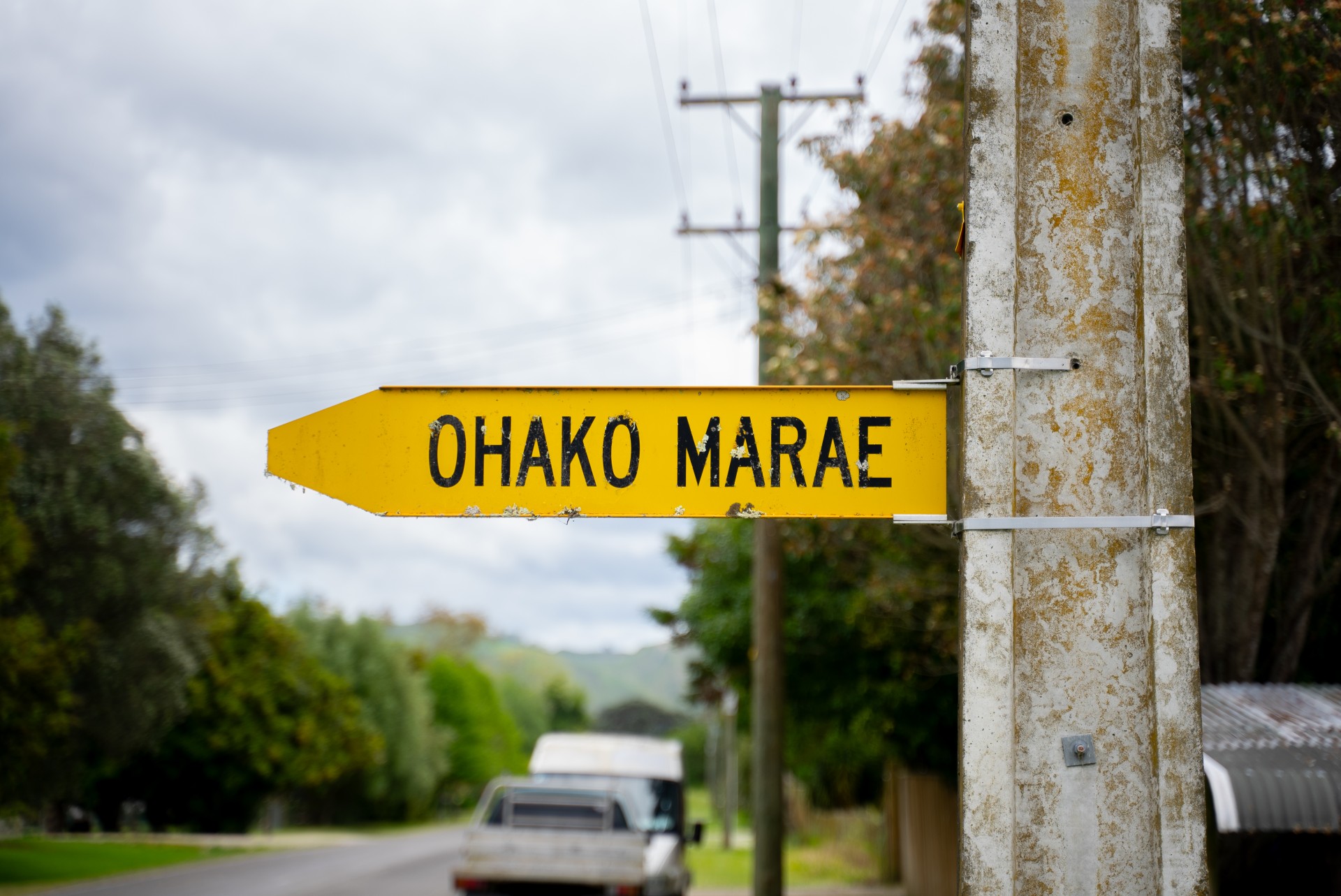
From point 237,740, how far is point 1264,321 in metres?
37.4

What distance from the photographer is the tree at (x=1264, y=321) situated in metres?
7.20

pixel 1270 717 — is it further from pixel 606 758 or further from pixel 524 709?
pixel 524 709

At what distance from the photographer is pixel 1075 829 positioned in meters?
2.98

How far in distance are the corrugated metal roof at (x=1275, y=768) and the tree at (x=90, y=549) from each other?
18.9 metres

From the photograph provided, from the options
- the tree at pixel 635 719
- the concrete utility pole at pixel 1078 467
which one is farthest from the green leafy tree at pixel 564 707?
the concrete utility pole at pixel 1078 467

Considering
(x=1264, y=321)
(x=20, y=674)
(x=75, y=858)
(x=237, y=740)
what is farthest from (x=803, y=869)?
(x=1264, y=321)

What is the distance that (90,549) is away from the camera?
2300 centimetres

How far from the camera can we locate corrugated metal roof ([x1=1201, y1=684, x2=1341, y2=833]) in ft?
20.1

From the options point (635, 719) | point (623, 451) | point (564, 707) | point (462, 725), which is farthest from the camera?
point (635, 719)

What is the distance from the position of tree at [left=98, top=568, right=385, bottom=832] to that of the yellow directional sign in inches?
1414

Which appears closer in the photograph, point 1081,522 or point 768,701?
point 1081,522

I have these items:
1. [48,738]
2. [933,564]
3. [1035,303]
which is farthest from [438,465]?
[48,738]

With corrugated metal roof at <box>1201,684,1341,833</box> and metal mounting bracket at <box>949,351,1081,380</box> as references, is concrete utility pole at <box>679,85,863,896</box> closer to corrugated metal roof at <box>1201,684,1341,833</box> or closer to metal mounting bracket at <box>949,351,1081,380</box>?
corrugated metal roof at <box>1201,684,1341,833</box>

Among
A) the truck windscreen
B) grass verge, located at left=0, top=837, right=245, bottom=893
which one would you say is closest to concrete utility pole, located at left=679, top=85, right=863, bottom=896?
the truck windscreen
